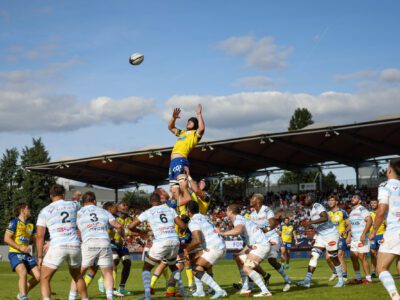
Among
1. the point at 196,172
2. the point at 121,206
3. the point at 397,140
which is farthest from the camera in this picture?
the point at 196,172

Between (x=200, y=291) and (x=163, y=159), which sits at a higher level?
(x=163, y=159)

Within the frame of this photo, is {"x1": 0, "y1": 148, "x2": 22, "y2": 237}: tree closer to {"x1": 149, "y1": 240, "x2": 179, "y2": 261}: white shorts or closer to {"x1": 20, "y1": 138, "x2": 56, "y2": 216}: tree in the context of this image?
{"x1": 20, "y1": 138, "x2": 56, "y2": 216}: tree

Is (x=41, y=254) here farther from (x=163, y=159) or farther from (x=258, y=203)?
(x=163, y=159)

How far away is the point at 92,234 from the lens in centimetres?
1177

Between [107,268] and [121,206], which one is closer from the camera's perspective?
[107,268]

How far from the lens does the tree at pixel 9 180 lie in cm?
8388

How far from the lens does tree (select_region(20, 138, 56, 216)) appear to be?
265 ft

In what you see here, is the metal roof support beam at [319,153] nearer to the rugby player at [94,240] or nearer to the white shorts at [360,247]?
the white shorts at [360,247]

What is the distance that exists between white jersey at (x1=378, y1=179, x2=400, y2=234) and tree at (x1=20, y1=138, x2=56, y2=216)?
7427 cm

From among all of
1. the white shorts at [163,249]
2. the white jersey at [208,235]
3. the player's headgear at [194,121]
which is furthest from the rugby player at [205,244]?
the player's headgear at [194,121]

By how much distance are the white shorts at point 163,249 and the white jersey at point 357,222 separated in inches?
287

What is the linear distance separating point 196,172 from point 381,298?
4502 cm

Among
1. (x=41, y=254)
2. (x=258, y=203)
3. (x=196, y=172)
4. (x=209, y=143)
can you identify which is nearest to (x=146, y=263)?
(x=41, y=254)

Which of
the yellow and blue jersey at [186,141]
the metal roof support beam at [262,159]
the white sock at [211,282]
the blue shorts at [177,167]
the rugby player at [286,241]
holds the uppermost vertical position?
the metal roof support beam at [262,159]
